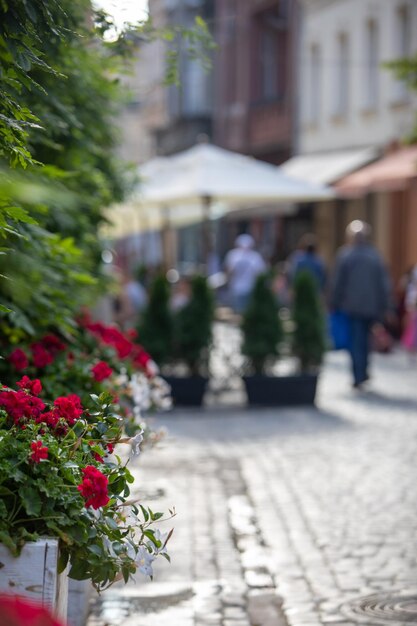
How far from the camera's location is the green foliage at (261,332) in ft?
47.7

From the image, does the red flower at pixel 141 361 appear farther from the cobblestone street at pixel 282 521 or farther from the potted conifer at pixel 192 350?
the potted conifer at pixel 192 350

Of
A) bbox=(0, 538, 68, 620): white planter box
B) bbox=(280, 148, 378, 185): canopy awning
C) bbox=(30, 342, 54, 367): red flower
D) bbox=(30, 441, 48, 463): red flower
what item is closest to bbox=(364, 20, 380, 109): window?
bbox=(280, 148, 378, 185): canopy awning

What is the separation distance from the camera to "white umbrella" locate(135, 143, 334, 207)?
18.1m

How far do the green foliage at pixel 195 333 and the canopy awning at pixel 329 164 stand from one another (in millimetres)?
14798

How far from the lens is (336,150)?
112 ft

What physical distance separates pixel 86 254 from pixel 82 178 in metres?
0.64

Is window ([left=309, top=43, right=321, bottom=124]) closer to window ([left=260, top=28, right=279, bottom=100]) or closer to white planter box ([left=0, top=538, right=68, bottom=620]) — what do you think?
window ([left=260, top=28, right=279, bottom=100])

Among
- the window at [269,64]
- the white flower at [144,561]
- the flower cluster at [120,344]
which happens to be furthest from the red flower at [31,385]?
the window at [269,64]

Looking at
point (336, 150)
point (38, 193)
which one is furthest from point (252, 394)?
point (336, 150)

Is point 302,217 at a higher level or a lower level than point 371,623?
higher

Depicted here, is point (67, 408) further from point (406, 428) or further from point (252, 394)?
point (252, 394)

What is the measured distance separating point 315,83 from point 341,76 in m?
1.82

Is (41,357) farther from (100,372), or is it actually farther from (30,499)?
(30,499)

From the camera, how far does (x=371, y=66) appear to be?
106 feet
